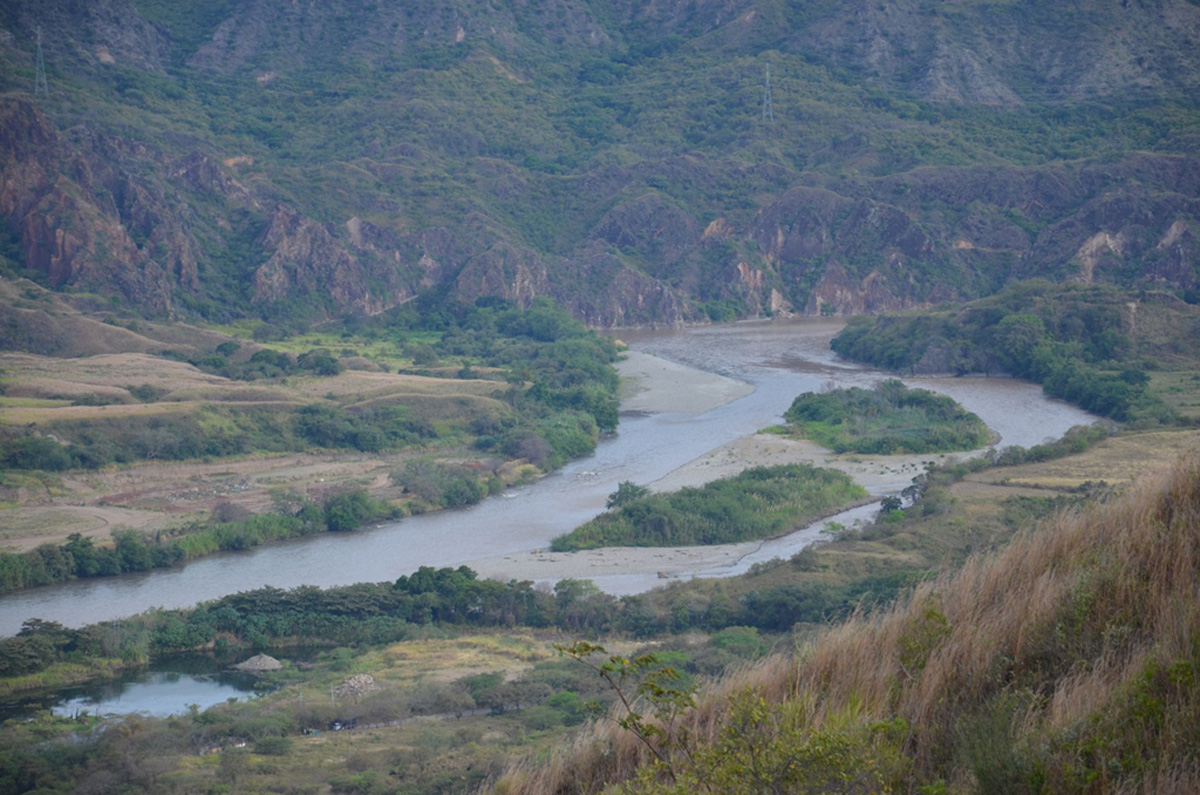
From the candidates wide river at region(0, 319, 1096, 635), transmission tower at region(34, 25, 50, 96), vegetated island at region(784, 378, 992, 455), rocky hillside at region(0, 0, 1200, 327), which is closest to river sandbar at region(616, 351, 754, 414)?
wide river at region(0, 319, 1096, 635)

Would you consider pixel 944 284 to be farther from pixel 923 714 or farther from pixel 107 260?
pixel 923 714

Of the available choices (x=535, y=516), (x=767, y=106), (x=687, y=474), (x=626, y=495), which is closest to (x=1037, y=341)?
(x=687, y=474)

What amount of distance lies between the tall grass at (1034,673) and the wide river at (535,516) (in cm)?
2268

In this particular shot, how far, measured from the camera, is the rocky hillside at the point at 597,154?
83.6 metres

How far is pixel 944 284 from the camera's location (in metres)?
Answer: 93.4

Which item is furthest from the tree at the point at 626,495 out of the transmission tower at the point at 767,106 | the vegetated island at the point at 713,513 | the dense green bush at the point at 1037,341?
the transmission tower at the point at 767,106

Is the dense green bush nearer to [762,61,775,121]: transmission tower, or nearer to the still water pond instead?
the still water pond

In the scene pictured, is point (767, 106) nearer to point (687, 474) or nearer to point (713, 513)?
point (687, 474)

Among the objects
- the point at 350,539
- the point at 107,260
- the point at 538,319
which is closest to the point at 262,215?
the point at 107,260

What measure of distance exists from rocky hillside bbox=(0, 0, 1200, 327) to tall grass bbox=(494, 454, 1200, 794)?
7291 cm

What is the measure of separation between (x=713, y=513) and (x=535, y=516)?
6350 mm

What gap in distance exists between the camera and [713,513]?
116 ft

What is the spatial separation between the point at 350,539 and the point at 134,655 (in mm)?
11242

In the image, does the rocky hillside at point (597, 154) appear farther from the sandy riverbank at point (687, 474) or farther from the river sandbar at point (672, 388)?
the sandy riverbank at point (687, 474)
